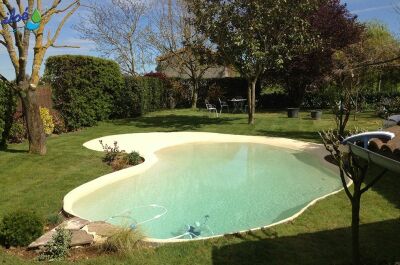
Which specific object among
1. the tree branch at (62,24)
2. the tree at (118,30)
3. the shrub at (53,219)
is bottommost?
the shrub at (53,219)

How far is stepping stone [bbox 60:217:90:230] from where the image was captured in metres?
6.45

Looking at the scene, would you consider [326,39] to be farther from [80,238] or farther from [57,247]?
[57,247]

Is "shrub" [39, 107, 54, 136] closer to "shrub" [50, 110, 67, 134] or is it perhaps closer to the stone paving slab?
"shrub" [50, 110, 67, 134]

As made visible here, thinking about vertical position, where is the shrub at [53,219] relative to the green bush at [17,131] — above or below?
below

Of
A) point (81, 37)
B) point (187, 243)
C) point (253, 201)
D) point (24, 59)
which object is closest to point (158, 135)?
point (24, 59)

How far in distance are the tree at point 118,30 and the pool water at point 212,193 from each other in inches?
870

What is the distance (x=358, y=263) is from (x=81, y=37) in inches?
1282

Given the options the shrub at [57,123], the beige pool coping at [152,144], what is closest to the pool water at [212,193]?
the beige pool coping at [152,144]

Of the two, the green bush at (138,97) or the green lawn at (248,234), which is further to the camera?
the green bush at (138,97)

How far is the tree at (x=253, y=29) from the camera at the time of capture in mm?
16828

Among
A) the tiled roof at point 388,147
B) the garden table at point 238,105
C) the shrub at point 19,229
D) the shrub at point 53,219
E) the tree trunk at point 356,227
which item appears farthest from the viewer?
the garden table at point 238,105

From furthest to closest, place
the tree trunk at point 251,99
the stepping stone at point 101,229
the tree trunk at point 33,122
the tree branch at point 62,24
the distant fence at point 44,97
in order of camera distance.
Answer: the tree trunk at point 251,99
the distant fence at point 44,97
the tree branch at point 62,24
the tree trunk at point 33,122
the stepping stone at point 101,229

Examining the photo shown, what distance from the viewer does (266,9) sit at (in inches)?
657

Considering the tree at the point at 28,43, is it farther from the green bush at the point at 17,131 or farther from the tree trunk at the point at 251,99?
the tree trunk at the point at 251,99
